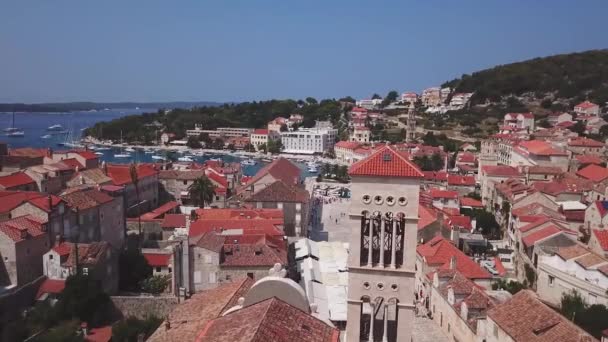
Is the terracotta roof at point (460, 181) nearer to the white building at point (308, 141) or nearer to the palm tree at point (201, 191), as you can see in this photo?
the palm tree at point (201, 191)

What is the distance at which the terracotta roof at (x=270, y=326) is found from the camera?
38.1 feet

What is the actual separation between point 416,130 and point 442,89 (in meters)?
73.1

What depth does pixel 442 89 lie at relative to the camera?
194500mm

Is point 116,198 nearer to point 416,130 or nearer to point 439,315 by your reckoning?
point 439,315

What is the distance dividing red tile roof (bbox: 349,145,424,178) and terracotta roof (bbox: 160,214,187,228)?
94.8 ft

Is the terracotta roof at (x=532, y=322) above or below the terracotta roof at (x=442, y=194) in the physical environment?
above

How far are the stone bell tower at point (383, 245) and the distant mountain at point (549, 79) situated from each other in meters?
132

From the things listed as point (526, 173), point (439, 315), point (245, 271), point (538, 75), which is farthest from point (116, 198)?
point (538, 75)

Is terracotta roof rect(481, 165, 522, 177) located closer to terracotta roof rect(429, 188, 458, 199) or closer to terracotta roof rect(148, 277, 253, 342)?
terracotta roof rect(429, 188, 458, 199)

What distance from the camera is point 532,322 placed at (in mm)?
19906

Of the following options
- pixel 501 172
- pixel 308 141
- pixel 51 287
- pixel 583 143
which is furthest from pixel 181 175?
pixel 308 141

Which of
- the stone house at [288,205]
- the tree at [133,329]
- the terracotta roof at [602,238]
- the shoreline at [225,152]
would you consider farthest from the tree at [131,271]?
the shoreline at [225,152]

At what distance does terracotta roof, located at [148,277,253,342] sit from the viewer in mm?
16625

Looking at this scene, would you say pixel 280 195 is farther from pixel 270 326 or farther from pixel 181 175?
pixel 270 326
